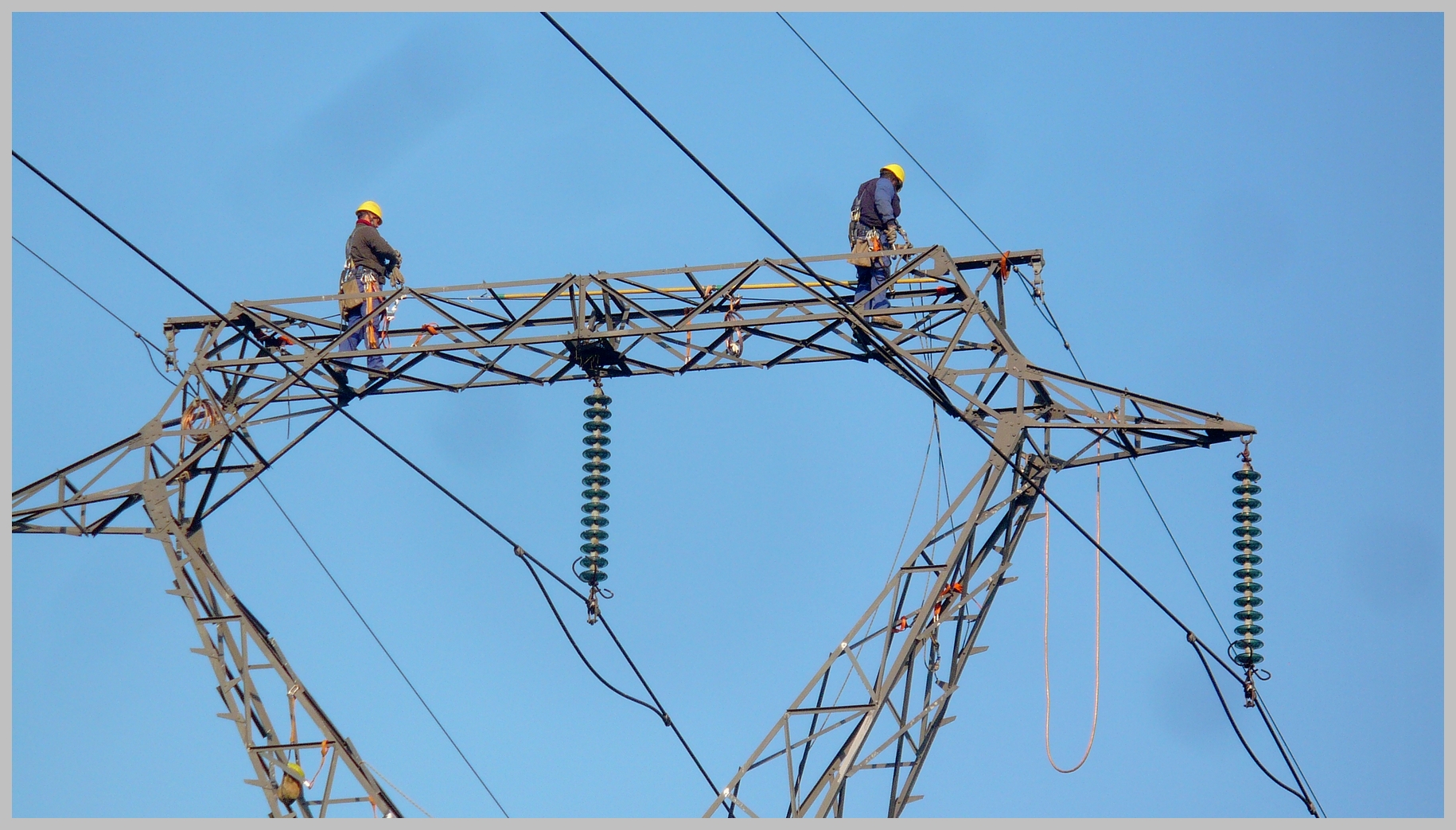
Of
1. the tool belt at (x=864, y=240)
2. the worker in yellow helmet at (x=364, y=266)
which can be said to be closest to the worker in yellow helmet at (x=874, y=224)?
the tool belt at (x=864, y=240)

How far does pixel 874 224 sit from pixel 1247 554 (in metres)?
5.26

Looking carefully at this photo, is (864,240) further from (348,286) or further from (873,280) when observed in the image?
(348,286)

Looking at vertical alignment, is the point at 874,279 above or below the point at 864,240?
below

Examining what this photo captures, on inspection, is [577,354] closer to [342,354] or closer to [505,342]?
[505,342]

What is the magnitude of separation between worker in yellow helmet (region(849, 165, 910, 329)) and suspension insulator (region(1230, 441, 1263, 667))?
4.12 meters

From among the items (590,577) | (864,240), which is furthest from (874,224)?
(590,577)

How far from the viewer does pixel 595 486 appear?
23875 mm

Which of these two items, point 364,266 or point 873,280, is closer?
point 873,280

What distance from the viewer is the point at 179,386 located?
83.6 feet

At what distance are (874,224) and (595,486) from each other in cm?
426

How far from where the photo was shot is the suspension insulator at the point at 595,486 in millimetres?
23672

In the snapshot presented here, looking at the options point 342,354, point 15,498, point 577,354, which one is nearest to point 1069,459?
point 577,354

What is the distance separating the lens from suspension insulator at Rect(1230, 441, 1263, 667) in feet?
79.0

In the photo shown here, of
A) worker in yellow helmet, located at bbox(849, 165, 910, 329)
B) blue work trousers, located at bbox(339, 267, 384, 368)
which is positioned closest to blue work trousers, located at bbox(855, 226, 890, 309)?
worker in yellow helmet, located at bbox(849, 165, 910, 329)
